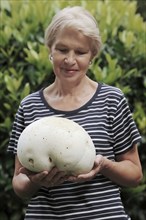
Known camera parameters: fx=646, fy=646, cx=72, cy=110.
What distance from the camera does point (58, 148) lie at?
8.29 ft

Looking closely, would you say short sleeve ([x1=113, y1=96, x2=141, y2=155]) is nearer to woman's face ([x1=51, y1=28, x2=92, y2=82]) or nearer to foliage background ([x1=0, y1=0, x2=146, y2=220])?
woman's face ([x1=51, y1=28, x2=92, y2=82])

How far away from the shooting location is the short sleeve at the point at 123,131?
8.85 ft

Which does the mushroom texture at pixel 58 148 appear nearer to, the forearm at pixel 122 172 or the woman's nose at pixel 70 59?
the forearm at pixel 122 172

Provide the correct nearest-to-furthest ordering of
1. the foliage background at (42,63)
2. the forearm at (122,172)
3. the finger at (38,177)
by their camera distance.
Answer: the finger at (38,177)
the forearm at (122,172)
the foliage background at (42,63)

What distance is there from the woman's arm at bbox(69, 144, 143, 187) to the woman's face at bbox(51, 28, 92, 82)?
0.38 metres

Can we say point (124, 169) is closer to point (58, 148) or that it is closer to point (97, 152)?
point (97, 152)

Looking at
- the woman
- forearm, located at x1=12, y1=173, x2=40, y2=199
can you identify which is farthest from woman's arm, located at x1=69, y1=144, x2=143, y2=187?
forearm, located at x1=12, y1=173, x2=40, y2=199

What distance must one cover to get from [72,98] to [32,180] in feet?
1.38

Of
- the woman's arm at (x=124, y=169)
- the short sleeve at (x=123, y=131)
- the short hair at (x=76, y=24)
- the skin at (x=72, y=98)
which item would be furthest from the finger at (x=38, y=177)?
the short hair at (x=76, y=24)

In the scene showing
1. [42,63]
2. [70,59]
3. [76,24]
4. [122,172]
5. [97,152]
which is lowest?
[42,63]

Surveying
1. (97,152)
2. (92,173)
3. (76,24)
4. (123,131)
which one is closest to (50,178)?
(92,173)

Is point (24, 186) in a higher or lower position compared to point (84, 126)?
lower

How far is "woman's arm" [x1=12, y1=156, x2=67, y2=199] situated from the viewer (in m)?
2.50

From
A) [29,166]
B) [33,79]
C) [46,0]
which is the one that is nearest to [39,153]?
[29,166]
